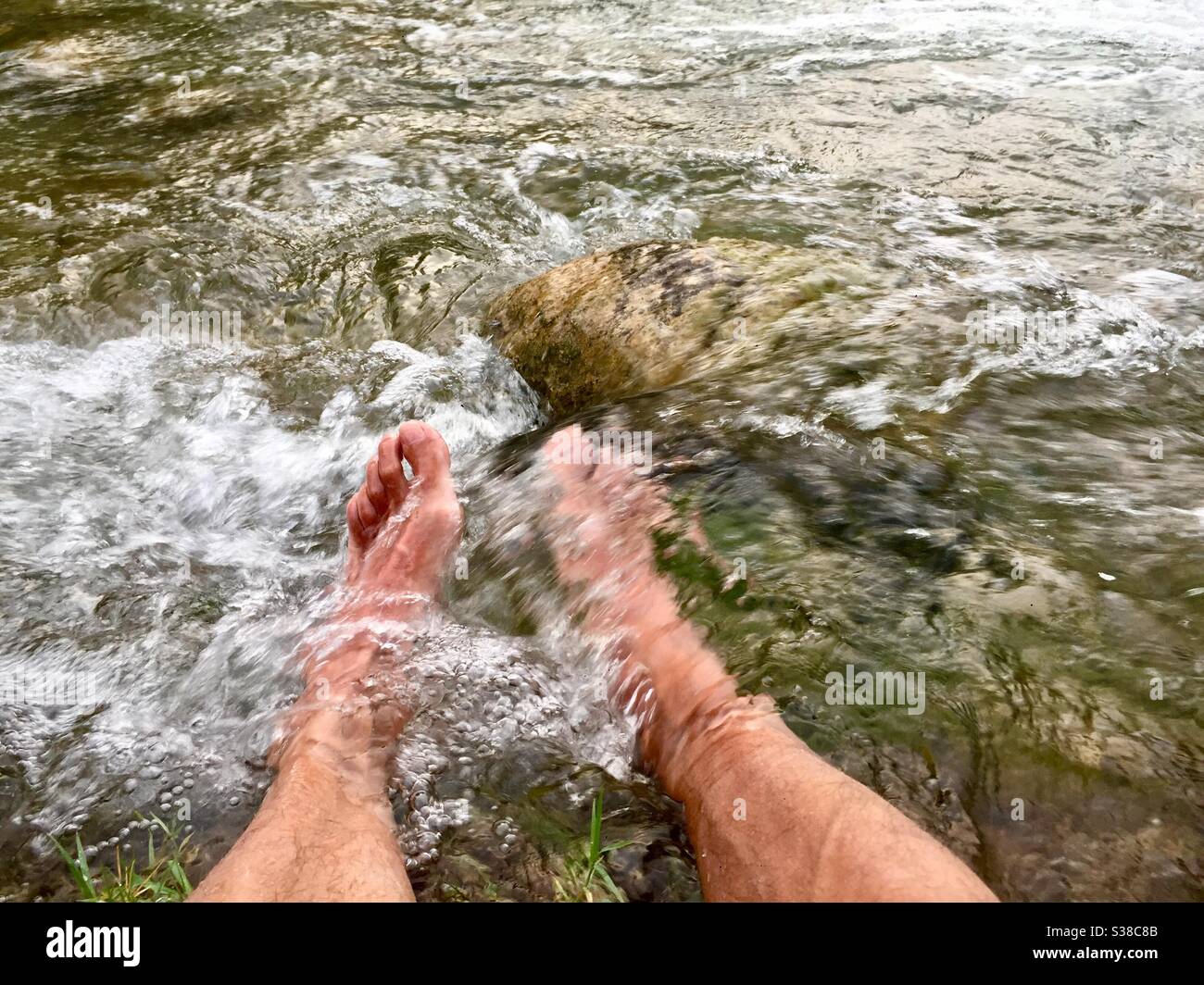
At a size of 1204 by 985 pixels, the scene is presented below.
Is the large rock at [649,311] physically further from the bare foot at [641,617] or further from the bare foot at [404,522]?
the bare foot at [404,522]

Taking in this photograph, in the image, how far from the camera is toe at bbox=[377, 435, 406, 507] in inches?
125

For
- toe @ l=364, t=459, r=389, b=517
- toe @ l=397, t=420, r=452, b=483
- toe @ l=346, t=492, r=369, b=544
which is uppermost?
toe @ l=397, t=420, r=452, b=483

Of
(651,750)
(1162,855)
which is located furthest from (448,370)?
Answer: (1162,855)

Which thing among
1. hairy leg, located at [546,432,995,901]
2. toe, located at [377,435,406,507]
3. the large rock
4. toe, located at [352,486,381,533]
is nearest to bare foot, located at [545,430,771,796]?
hairy leg, located at [546,432,995,901]

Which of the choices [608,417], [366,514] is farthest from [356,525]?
[608,417]

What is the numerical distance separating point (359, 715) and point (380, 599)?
20.1 inches

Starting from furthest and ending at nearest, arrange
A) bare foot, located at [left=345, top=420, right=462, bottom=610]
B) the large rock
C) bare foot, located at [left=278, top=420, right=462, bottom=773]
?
the large rock, bare foot, located at [left=345, top=420, right=462, bottom=610], bare foot, located at [left=278, top=420, right=462, bottom=773]

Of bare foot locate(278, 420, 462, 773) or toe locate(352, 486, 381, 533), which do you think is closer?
bare foot locate(278, 420, 462, 773)

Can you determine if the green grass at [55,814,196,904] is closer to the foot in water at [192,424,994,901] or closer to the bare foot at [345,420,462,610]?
the foot in water at [192,424,994,901]

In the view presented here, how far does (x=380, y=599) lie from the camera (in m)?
2.91

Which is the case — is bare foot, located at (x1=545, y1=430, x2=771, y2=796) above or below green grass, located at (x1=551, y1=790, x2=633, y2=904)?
above

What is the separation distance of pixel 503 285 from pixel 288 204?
1.38 metres

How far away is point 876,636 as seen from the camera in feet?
7.45
